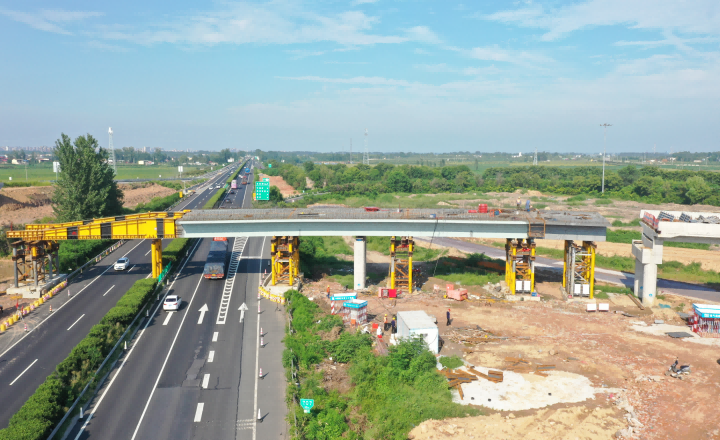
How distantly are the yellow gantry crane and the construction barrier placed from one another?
10222mm

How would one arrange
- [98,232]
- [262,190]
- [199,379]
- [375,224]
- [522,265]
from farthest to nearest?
[262,190]
[375,224]
[522,265]
[98,232]
[199,379]

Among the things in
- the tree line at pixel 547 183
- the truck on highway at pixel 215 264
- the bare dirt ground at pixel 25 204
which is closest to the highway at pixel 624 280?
the truck on highway at pixel 215 264

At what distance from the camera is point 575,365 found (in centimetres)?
3203

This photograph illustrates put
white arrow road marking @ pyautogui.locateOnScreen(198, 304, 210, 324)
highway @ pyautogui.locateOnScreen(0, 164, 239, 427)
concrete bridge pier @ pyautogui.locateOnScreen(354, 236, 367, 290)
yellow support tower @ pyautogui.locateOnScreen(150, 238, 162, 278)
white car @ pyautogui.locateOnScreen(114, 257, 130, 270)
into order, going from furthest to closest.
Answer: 1. white car @ pyautogui.locateOnScreen(114, 257, 130, 270)
2. concrete bridge pier @ pyautogui.locateOnScreen(354, 236, 367, 290)
3. yellow support tower @ pyautogui.locateOnScreen(150, 238, 162, 278)
4. white arrow road marking @ pyautogui.locateOnScreen(198, 304, 210, 324)
5. highway @ pyautogui.locateOnScreen(0, 164, 239, 427)

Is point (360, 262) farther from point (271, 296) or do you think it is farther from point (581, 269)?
point (581, 269)

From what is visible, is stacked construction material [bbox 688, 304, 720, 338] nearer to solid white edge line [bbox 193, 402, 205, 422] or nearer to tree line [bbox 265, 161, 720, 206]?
solid white edge line [bbox 193, 402, 205, 422]

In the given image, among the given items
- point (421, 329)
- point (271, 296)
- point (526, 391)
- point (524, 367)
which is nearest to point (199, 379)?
point (421, 329)

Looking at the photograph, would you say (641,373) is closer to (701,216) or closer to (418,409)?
(418,409)

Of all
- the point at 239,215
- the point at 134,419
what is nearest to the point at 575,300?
the point at 239,215

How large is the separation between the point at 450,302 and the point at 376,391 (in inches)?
801

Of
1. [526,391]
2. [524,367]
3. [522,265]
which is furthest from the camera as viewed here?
[522,265]

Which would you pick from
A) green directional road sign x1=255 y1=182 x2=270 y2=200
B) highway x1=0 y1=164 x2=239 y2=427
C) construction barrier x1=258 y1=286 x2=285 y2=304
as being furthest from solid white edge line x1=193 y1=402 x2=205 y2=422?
green directional road sign x1=255 y1=182 x2=270 y2=200

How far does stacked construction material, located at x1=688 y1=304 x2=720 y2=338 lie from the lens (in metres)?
37.9

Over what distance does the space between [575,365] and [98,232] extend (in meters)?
41.8
